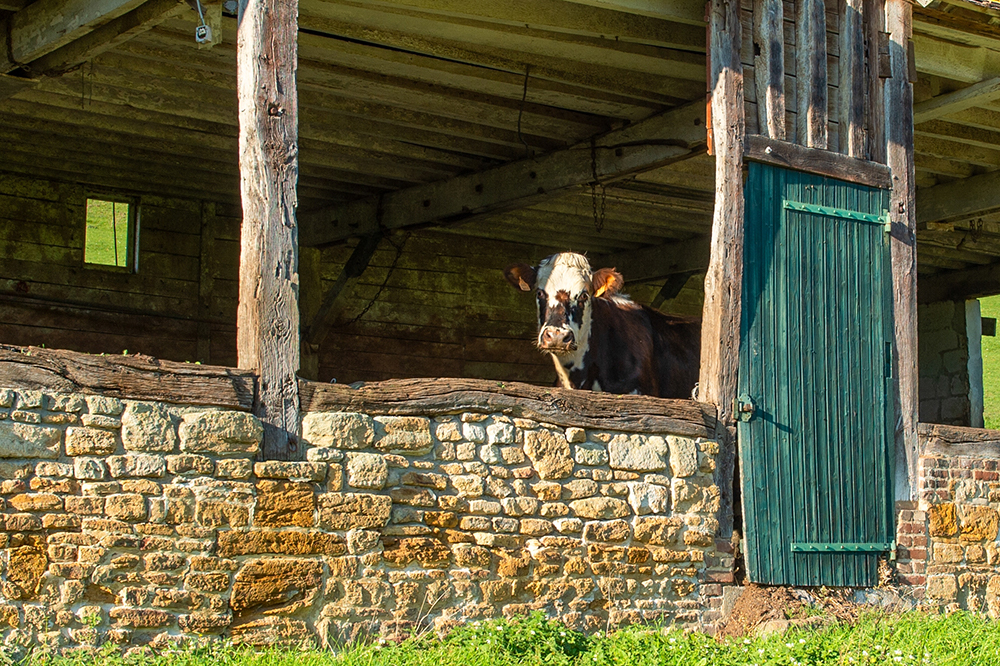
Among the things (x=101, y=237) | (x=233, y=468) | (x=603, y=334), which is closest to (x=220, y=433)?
(x=233, y=468)

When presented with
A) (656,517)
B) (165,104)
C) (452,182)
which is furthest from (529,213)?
(656,517)

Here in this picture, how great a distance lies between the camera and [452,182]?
1131cm

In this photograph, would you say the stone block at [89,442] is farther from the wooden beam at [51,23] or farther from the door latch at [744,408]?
the door latch at [744,408]

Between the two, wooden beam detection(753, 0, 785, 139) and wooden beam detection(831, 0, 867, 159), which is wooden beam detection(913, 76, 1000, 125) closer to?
wooden beam detection(831, 0, 867, 159)

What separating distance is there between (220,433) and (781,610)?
374 centimetres

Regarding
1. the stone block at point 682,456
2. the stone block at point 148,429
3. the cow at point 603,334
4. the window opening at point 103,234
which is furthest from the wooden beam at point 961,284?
the window opening at point 103,234

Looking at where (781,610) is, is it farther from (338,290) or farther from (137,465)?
(338,290)

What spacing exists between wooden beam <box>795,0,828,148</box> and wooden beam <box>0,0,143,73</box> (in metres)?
4.39

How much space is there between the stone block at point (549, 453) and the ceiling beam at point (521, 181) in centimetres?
314

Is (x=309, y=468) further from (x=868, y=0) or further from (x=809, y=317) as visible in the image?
(x=868, y=0)

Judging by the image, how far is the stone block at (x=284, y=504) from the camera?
625 centimetres

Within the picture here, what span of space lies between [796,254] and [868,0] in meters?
2.03

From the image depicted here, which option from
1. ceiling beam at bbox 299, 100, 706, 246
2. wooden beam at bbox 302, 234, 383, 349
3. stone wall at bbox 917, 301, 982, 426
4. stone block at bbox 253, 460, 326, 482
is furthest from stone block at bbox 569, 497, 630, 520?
stone wall at bbox 917, 301, 982, 426

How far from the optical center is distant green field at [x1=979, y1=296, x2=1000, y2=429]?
23828mm
